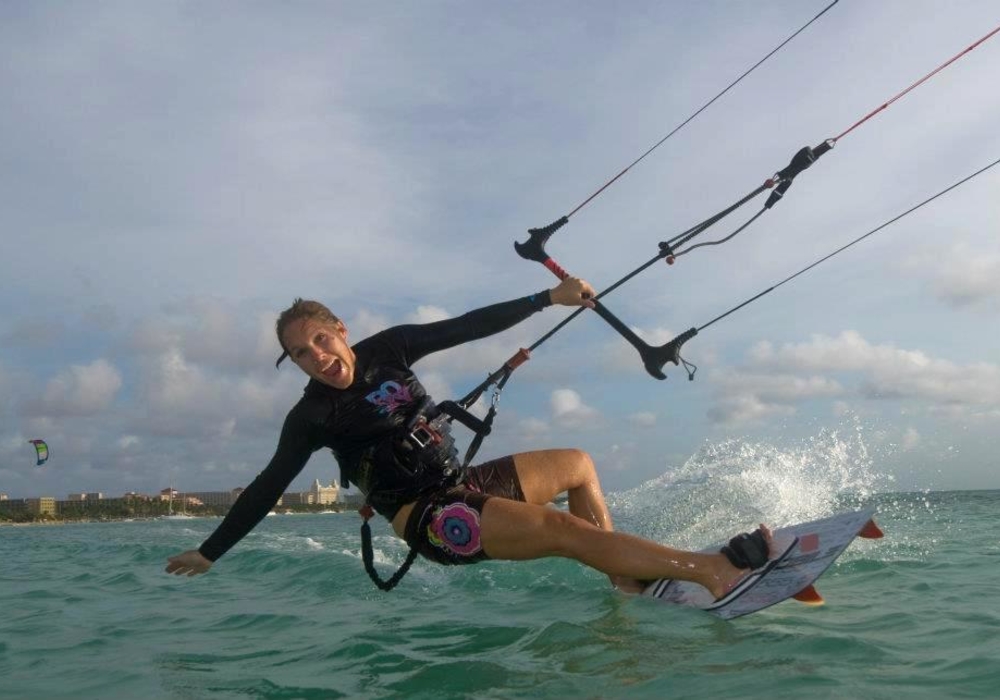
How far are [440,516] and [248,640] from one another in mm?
1818

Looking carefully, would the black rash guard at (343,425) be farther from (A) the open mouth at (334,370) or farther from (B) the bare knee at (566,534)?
(B) the bare knee at (566,534)

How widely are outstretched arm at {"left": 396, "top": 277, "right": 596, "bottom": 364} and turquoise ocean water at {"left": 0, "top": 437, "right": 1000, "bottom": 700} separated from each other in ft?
6.10

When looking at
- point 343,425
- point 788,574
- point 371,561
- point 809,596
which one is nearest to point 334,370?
point 343,425

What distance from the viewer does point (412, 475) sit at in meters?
5.30

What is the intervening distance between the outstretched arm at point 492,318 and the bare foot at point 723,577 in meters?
1.88

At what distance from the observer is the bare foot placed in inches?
191

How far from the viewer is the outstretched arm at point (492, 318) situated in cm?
575

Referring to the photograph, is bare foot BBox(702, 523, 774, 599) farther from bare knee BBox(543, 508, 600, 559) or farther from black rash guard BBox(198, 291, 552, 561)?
black rash guard BBox(198, 291, 552, 561)

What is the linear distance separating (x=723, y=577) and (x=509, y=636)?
134cm

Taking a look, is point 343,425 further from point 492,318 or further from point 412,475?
point 492,318

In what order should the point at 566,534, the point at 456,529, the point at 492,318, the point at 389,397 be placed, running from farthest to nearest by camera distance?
the point at 492,318, the point at 389,397, the point at 456,529, the point at 566,534

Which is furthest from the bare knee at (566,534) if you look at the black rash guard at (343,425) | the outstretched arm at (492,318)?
the outstretched arm at (492,318)

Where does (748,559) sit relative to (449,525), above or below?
below

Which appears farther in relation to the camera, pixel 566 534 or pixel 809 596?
pixel 809 596
